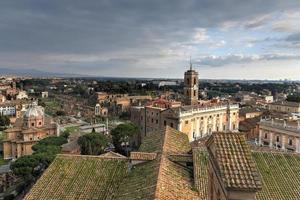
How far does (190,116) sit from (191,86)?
9.95 metres

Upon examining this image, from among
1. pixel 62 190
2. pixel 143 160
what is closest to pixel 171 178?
pixel 143 160

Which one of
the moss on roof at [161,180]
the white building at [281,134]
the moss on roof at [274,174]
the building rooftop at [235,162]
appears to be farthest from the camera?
the white building at [281,134]

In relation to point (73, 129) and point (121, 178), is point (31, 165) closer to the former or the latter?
point (121, 178)

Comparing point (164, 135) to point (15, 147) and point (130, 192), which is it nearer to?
point (130, 192)

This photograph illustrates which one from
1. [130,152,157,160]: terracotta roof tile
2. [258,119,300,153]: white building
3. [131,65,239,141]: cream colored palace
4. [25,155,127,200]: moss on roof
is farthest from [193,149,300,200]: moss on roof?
[131,65,239,141]: cream colored palace

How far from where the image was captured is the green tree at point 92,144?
35.4 metres

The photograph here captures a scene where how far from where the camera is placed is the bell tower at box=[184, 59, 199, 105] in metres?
53.7

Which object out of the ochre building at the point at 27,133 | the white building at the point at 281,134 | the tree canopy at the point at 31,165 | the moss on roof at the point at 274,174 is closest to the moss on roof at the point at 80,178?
the moss on roof at the point at 274,174

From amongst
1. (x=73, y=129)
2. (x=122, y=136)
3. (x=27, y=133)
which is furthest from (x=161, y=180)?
(x=73, y=129)

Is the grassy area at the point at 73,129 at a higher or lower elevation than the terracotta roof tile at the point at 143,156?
lower

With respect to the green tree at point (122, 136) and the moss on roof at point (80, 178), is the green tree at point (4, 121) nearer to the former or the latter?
the green tree at point (122, 136)

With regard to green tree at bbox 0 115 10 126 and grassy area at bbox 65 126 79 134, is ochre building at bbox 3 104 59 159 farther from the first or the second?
green tree at bbox 0 115 10 126

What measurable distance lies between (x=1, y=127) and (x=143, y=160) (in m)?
58.3

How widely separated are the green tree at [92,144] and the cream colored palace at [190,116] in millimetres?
11964
